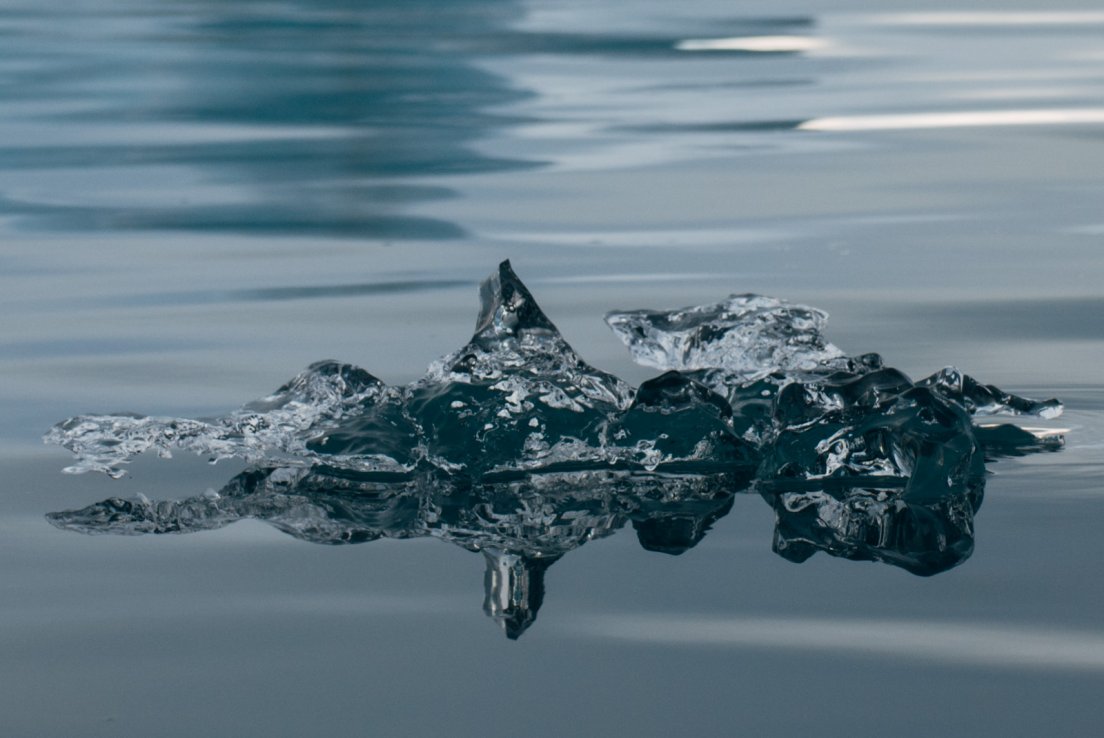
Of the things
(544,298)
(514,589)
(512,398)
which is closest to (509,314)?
(512,398)

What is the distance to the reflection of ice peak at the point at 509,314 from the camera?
13.0 feet

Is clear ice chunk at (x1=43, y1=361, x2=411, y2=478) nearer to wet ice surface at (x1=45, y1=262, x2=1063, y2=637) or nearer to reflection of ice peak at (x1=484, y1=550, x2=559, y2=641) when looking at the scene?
wet ice surface at (x1=45, y1=262, x2=1063, y2=637)

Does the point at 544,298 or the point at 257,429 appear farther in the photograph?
the point at 544,298

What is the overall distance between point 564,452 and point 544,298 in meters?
2.06

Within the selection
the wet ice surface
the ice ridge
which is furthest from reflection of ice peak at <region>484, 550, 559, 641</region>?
the ice ridge

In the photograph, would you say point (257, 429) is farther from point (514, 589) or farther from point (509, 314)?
point (514, 589)

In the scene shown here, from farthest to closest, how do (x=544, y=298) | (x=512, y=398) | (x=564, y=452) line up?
(x=544, y=298) < (x=512, y=398) < (x=564, y=452)

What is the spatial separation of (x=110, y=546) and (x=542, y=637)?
89 cm

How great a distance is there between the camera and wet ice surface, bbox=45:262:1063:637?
312 centimetres

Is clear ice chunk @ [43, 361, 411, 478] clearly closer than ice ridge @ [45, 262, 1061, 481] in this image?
No

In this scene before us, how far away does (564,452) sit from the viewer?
3.58 metres

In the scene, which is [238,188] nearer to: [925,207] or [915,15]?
[925,207]

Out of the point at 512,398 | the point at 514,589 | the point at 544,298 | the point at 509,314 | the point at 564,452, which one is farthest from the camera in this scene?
the point at 544,298

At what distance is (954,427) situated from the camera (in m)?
3.41
